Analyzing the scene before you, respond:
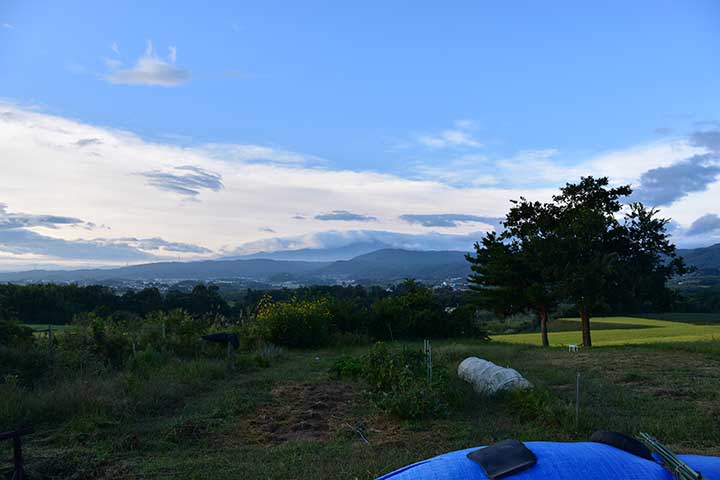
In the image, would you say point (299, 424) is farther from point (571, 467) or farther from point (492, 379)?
point (571, 467)

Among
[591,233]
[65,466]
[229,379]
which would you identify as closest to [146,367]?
[229,379]

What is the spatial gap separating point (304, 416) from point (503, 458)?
→ 6502mm

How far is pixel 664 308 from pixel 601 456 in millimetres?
23257

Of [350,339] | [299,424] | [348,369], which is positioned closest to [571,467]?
[299,424]

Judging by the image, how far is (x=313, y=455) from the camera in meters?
5.87

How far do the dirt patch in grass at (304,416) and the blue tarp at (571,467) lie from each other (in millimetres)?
4917

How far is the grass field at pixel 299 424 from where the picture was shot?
5.61 m

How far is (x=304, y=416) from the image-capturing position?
805 centimetres

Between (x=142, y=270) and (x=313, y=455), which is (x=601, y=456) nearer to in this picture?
(x=313, y=455)

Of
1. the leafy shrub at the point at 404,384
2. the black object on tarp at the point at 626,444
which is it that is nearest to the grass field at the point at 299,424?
the leafy shrub at the point at 404,384

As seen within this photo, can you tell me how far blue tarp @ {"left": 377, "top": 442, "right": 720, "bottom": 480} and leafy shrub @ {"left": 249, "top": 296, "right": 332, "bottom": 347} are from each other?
734 inches

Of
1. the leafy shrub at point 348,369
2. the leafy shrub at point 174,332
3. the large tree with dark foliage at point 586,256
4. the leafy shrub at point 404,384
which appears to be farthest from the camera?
the large tree with dark foliage at point 586,256

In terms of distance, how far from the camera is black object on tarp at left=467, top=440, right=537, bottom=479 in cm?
198

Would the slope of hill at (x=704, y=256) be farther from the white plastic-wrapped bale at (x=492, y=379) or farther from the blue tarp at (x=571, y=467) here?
the blue tarp at (x=571, y=467)
